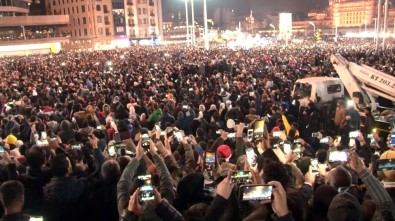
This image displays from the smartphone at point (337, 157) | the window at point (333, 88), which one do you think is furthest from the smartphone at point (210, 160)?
the window at point (333, 88)

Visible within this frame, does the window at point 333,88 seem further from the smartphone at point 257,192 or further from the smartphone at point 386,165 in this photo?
the smartphone at point 257,192

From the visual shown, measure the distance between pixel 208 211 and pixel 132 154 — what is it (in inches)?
124

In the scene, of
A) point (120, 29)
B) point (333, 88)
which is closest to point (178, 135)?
point (333, 88)

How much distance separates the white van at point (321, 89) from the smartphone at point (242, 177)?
34.7 feet

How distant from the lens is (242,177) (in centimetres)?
422

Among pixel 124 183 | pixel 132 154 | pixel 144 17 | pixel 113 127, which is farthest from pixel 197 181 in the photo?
pixel 144 17

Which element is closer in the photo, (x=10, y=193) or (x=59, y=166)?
(x=10, y=193)

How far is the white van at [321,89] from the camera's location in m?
14.7

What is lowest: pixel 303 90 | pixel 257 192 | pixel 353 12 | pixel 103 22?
pixel 303 90

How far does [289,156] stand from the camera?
214 inches

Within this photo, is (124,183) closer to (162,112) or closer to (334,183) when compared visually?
(334,183)

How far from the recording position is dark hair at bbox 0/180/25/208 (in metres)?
4.04

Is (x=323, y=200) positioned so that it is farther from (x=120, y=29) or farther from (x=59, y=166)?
(x=120, y=29)

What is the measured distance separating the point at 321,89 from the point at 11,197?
40.5ft
